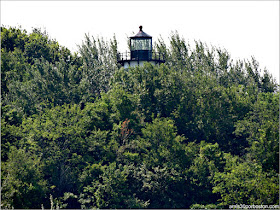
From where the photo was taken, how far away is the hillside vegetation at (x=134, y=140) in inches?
1324

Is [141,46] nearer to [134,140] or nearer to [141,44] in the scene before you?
[141,44]

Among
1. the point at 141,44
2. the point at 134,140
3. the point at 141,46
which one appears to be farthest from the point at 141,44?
the point at 134,140

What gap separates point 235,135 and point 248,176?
6508 millimetres

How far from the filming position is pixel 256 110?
135ft

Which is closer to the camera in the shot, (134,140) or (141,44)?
(134,140)

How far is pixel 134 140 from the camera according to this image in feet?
122

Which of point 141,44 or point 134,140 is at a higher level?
point 141,44

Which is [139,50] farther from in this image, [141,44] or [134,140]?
[134,140]

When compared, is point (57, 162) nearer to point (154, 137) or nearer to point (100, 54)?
point (154, 137)

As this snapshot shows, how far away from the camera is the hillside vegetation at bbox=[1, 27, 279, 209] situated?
3362 centimetres

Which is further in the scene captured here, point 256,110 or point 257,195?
point 256,110

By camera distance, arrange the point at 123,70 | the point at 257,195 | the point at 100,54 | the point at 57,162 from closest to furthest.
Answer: the point at 257,195 < the point at 57,162 < the point at 123,70 < the point at 100,54

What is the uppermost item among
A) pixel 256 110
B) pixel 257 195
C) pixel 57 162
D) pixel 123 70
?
pixel 123 70

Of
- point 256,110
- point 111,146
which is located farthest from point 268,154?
point 111,146
